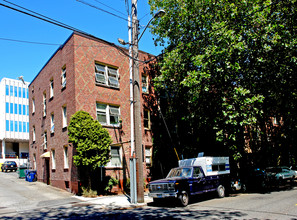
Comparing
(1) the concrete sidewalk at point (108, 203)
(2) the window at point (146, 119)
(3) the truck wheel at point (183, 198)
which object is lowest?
(1) the concrete sidewalk at point (108, 203)

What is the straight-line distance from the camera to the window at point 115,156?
732 inches

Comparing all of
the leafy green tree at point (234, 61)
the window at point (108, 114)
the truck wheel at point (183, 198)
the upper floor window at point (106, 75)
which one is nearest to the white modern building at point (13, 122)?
the upper floor window at point (106, 75)

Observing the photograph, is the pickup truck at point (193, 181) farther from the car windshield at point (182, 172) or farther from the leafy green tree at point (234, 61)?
the leafy green tree at point (234, 61)

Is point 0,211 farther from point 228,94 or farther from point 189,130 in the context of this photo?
point 189,130

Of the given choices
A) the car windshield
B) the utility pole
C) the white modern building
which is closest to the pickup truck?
the car windshield

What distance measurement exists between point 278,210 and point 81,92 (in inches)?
531

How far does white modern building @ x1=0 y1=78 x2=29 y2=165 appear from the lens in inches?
2039

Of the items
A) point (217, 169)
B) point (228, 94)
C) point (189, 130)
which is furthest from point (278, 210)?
point (189, 130)

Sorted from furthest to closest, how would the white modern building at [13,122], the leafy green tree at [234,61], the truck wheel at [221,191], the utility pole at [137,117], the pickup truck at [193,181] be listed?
the white modern building at [13,122] < the leafy green tree at [234,61] < the truck wheel at [221,191] < the utility pole at [137,117] < the pickup truck at [193,181]

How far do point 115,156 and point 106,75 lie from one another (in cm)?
617

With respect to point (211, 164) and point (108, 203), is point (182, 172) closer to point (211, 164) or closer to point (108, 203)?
point (211, 164)

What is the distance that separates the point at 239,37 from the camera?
50.8 feet

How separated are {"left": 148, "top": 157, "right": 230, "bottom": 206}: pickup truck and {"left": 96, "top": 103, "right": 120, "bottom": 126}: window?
6.09 m

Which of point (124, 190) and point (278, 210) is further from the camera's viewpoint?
point (124, 190)
